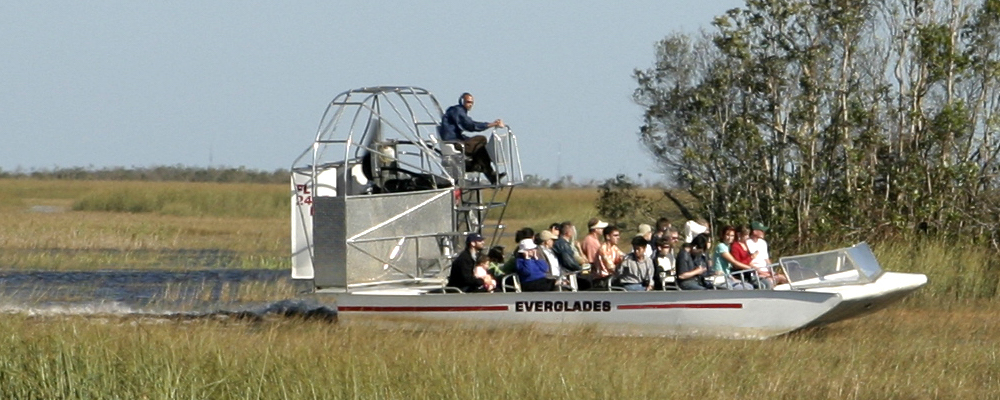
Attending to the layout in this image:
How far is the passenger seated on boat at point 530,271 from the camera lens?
669 inches

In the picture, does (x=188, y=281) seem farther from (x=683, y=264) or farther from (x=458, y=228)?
(x=683, y=264)

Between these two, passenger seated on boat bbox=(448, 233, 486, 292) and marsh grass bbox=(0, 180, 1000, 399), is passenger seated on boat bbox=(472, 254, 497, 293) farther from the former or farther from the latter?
marsh grass bbox=(0, 180, 1000, 399)

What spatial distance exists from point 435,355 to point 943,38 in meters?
13.5

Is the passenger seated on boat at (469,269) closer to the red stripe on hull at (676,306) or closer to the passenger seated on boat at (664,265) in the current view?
the red stripe on hull at (676,306)

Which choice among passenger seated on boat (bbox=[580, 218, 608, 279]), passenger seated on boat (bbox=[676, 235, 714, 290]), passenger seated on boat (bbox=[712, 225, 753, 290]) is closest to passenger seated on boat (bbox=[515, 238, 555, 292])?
passenger seated on boat (bbox=[580, 218, 608, 279])

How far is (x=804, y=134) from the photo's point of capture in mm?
24484

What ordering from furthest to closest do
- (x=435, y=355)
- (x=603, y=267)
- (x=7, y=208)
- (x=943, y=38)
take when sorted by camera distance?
(x=7, y=208), (x=943, y=38), (x=603, y=267), (x=435, y=355)

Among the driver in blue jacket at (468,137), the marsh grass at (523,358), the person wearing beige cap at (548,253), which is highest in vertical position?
the driver in blue jacket at (468,137)

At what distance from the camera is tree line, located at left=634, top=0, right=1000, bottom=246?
23.3 meters

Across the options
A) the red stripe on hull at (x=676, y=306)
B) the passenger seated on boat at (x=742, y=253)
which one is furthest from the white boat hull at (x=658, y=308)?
the passenger seated on boat at (x=742, y=253)

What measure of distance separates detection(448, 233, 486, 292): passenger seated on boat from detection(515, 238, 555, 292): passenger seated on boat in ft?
1.52

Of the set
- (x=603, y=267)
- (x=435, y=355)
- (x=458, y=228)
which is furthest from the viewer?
(x=458, y=228)

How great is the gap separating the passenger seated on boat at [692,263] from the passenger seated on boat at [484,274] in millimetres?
2183

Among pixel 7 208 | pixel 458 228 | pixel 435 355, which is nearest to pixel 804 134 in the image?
pixel 458 228
